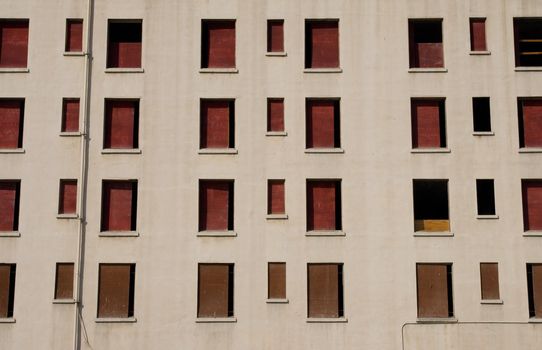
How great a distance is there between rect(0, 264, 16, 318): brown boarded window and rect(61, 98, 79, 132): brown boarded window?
6173mm

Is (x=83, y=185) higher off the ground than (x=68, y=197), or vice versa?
(x=83, y=185)

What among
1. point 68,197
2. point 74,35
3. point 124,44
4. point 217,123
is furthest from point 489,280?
point 74,35

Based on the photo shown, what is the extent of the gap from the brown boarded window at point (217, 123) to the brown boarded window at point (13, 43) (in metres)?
8.14

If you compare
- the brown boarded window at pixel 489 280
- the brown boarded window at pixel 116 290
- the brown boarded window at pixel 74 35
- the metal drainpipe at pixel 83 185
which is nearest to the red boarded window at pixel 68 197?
the metal drainpipe at pixel 83 185

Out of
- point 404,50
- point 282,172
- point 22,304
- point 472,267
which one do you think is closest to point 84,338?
point 22,304

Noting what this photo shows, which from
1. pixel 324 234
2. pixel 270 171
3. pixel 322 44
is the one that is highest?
pixel 322 44

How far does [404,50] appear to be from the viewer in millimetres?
32406

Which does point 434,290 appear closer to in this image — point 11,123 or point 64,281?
point 64,281

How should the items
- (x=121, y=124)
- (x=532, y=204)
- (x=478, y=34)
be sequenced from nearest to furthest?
(x=532, y=204) → (x=121, y=124) → (x=478, y=34)

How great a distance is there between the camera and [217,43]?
3284 cm

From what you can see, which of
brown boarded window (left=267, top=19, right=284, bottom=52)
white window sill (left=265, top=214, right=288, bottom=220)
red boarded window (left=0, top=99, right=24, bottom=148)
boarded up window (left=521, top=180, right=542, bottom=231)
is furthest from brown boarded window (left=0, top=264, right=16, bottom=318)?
boarded up window (left=521, top=180, right=542, bottom=231)

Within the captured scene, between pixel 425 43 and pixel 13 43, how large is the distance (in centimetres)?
1800

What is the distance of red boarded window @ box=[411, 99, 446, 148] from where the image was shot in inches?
1257

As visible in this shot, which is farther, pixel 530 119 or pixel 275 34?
pixel 275 34
